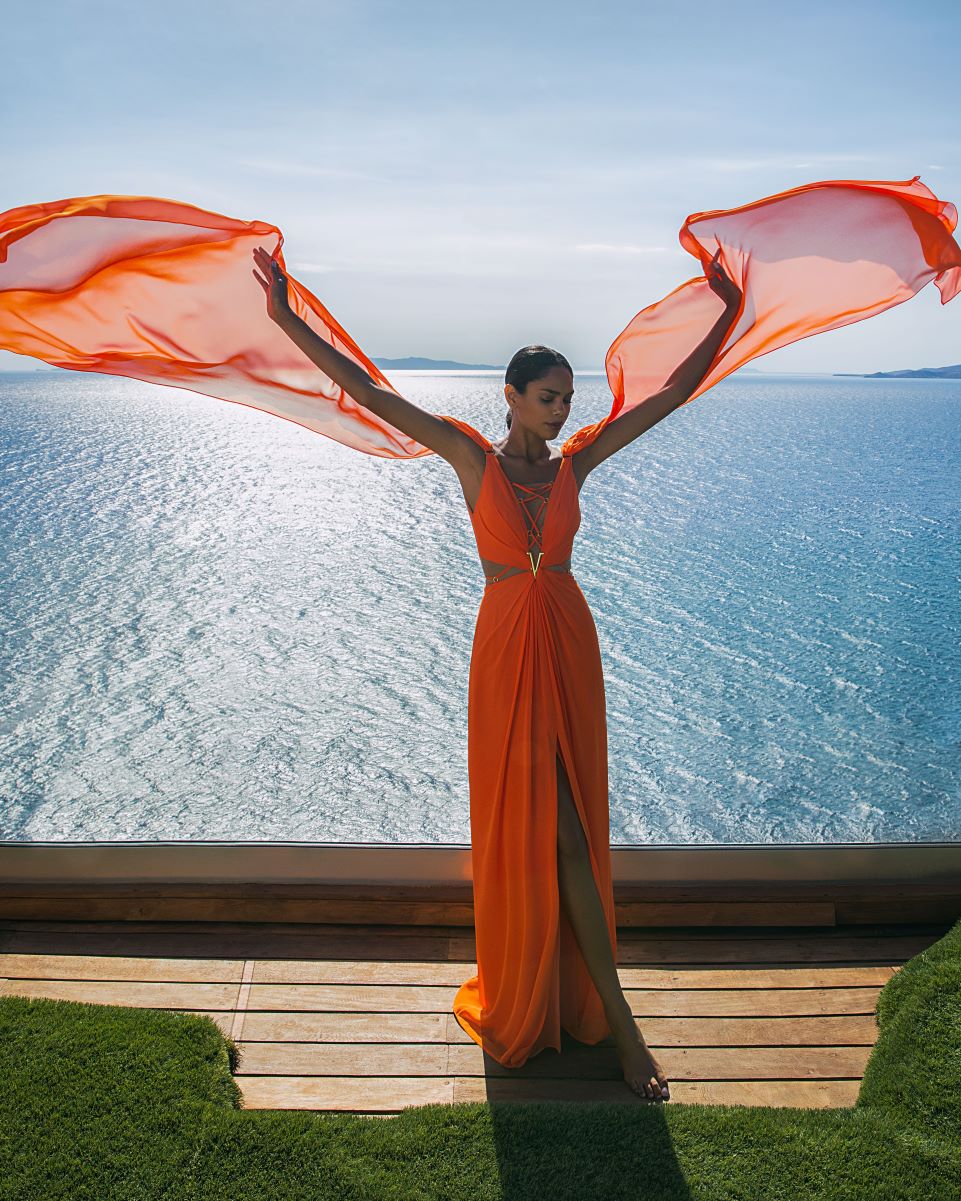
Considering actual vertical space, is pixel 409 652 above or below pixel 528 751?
below

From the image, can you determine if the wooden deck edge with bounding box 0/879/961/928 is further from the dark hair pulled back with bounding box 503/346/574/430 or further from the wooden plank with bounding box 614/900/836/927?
the dark hair pulled back with bounding box 503/346/574/430

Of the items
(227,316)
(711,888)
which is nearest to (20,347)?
(227,316)

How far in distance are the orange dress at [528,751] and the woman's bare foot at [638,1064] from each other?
0.41ft

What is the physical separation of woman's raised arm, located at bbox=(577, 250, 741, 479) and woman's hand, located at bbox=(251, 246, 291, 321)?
764 mm

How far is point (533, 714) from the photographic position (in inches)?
90.3

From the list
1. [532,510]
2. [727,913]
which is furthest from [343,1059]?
[532,510]

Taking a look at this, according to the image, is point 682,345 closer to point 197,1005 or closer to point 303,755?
point 197,1005

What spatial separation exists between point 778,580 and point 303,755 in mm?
8298

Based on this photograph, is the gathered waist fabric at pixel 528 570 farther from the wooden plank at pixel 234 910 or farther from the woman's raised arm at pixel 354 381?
the wooden plank at pixel 234 910

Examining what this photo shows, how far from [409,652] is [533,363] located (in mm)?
8369

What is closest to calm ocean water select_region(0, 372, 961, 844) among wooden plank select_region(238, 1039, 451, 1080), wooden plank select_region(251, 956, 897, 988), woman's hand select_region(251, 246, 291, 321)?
wooden plank select_region(251, 956, 897, 988)

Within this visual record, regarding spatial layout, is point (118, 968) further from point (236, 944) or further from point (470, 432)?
point (470, 432)

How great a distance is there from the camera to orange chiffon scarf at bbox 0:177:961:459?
89.4 inches

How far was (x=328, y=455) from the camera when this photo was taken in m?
24.8
